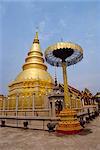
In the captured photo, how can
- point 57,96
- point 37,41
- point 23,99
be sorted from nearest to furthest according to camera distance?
point 57,96
point 23,99
point 37,41

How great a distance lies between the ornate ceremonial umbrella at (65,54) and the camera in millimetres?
12180

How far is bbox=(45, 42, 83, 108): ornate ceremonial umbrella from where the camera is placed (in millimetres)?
12180

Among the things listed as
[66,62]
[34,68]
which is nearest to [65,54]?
[66,62]

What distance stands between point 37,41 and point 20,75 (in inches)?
402

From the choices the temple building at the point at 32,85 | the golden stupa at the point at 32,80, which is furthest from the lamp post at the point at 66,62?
the golden stupa at the point at 32,80

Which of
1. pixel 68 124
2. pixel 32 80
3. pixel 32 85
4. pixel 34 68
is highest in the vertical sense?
pixel 34 68

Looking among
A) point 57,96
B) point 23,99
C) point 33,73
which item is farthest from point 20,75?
point 57,96

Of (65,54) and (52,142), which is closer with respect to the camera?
(52,142)

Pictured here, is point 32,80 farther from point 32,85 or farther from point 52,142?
point 52,142

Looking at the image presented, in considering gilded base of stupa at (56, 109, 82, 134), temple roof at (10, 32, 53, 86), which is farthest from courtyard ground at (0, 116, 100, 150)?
temple roof at (10, 32, 53, 86)

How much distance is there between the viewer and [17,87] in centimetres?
2898

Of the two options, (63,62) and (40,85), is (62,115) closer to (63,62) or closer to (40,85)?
(63,62)

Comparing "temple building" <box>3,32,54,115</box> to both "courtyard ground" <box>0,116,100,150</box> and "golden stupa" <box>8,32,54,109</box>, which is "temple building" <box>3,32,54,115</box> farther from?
"courtyard ground" <box>0,116,100,150</box>

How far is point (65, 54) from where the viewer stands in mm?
13047
